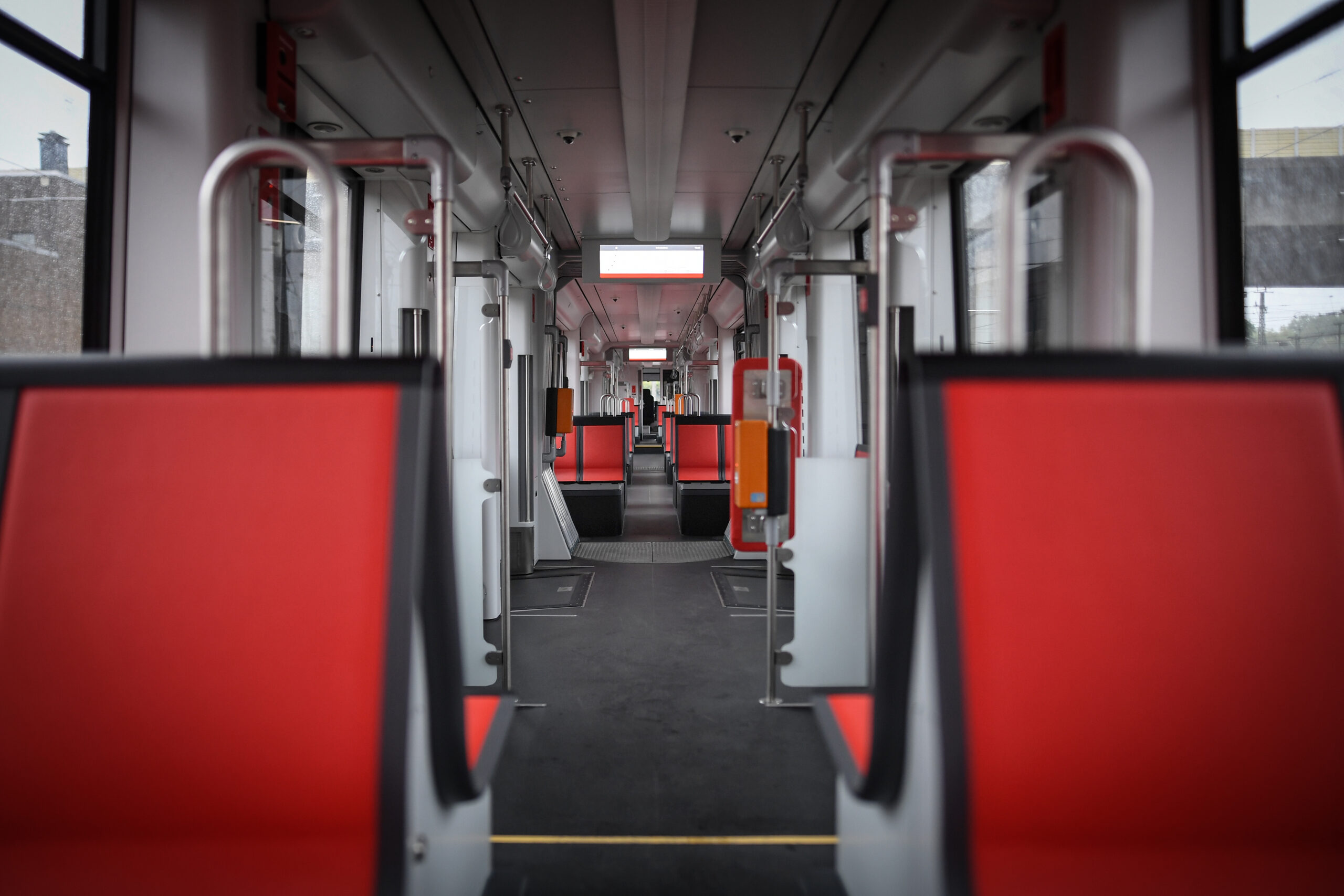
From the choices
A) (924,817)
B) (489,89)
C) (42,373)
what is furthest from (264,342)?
(924,817)

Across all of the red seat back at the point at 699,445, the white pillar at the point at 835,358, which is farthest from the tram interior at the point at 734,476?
the red seat back at the point at 699,445

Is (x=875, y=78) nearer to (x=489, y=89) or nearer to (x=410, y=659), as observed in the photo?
(x=489, y=89)

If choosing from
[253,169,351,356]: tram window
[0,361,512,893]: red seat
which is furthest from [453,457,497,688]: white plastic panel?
[0,361,512,893]: red seat

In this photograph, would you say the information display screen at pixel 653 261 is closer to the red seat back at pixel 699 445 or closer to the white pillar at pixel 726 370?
the red seat back at pixel 699 445

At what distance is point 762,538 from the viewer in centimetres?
353

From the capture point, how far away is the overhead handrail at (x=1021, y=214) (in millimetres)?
1277

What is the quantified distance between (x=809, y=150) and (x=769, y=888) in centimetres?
415

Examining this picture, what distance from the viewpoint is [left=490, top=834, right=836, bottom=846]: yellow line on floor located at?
210cm

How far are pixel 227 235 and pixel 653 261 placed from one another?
5.50 metres

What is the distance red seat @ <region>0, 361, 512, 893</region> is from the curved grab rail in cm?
31

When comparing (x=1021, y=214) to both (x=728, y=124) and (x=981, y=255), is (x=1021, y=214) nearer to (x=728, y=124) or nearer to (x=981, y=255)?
(x=981, y=255)

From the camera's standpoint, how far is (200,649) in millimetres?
1048

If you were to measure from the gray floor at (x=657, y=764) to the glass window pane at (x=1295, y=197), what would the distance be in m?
1.95

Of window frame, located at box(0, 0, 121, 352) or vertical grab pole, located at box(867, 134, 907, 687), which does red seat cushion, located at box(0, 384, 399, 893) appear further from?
window frame, located at box(0, 0, 121, 352)
